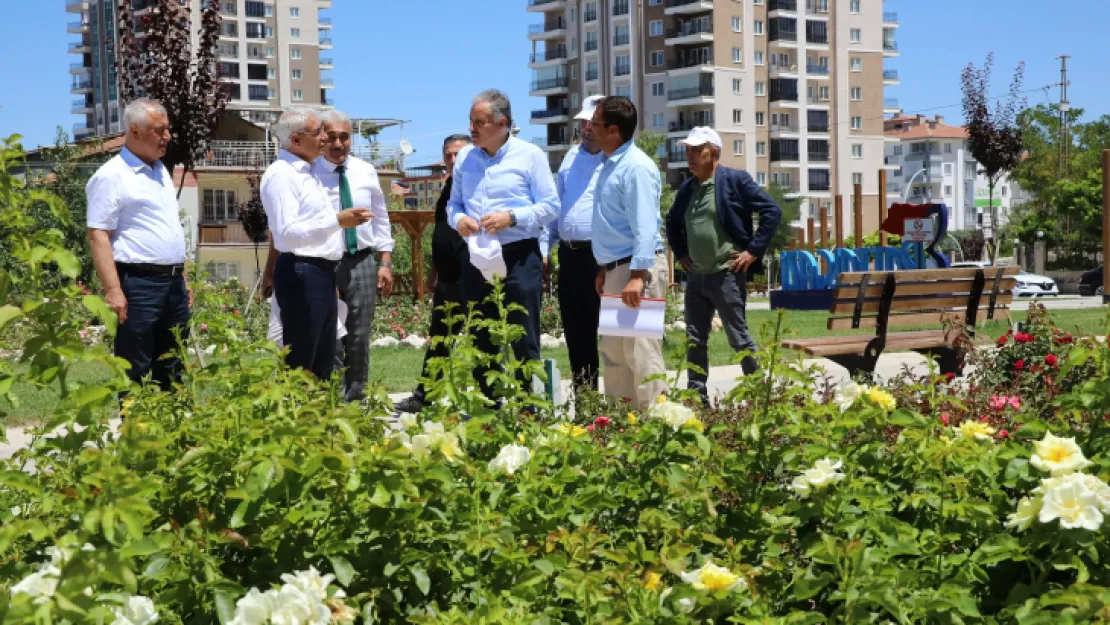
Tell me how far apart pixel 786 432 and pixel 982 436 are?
497 mm

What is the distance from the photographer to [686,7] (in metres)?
99.4

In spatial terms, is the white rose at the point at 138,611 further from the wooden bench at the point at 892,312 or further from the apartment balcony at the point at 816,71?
the apartment balcony at the point at 816,71

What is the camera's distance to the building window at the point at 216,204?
66938 millimetres

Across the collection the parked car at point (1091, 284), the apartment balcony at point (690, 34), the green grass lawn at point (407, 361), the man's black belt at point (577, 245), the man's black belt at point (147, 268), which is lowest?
the parked car at point (1091, 284)

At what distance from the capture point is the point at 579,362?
7.58 metres

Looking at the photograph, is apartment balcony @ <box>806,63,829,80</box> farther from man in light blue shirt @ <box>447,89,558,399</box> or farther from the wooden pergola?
man in light blue shirt @ <box>447,89,558,399</box>

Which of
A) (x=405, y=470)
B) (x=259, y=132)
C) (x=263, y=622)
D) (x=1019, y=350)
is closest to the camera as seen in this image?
(x=263, y=622)

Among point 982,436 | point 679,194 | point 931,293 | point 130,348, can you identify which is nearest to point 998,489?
point 982,436

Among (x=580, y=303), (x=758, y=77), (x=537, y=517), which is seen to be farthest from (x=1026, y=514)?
(x=758, y=77)

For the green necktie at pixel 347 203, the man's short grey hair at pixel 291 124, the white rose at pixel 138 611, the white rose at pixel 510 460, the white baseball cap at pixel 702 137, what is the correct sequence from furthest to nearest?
the white baseball cap at pixel 702 137, the green necktie at pixel 347 203, the man's short grey hair at pixel 291 124, the white rose at pixel 510 460, the white rose at pixel 138 611

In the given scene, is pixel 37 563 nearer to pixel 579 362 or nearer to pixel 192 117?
pixel 579 362

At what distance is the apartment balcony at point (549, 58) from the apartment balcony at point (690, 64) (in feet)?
45.0

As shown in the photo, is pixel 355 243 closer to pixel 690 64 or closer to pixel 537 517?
pixel 537 517

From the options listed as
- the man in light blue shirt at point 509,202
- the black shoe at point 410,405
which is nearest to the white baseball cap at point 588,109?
the man in light blue shirt at point 509,202
